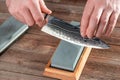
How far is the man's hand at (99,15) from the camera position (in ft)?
2.14

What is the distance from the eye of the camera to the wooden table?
2.58 ft

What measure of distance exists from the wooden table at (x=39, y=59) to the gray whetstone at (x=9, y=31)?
15 millimetres

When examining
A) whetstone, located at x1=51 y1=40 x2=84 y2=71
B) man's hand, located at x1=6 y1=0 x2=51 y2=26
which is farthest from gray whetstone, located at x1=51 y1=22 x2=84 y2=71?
man's hand, located at x1=6 y1=0 x2=51 y2=26

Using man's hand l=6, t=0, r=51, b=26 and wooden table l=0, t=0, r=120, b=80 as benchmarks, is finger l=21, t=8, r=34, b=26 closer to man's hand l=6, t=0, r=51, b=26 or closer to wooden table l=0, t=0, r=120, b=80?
man's hand l=6, t=0, r=51, b=26

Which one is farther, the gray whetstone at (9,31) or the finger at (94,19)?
the gray whetstone at (9,31)

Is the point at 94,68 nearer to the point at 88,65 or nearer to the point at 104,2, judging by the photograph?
the point at 88,65

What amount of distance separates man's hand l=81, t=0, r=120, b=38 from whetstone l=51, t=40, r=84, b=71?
140 millimetres

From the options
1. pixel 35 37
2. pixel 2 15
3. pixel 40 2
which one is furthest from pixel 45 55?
pixel 2 15

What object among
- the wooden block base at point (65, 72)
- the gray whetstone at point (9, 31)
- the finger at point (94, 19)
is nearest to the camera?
the finger at point (94, 19)

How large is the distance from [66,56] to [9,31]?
26cm

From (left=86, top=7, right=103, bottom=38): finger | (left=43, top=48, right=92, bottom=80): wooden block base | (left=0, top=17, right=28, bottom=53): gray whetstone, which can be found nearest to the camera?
(left=86, top=7, right=103, bottom=38): finger

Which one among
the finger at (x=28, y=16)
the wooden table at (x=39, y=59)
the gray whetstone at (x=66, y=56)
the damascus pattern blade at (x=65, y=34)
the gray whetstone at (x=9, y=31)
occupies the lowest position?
the wooden table at (x=39, y=59)

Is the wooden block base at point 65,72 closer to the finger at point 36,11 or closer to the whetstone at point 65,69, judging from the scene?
the whetstone at point 65,69

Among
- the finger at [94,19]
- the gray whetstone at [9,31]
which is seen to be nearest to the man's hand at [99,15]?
the finger at [94,19]
